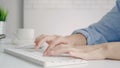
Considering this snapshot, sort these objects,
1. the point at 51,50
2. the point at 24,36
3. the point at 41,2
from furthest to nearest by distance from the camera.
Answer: the point at 41,2, the point at 24,36, the point at 51,50

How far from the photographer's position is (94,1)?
2529mm

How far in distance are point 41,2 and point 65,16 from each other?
28 cm

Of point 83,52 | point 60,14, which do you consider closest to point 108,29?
point 83,52

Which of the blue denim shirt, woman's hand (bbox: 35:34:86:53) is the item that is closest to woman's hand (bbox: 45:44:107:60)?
woman's hand (bbox: 35:34:86:53)

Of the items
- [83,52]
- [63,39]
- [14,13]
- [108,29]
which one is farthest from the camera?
[14,13]

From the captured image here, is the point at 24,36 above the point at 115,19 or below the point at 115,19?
below

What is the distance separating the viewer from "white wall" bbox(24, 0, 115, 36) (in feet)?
7.80

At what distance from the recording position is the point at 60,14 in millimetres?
2441

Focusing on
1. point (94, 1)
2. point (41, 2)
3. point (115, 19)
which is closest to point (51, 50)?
point (115, 19)

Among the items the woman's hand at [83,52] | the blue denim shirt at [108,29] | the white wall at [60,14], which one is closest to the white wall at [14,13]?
the white wall at [60,14]

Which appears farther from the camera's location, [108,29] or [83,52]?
[108,29]

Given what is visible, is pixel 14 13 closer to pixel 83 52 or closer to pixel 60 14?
pixel 60 14

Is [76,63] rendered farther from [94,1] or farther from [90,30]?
[94,1]

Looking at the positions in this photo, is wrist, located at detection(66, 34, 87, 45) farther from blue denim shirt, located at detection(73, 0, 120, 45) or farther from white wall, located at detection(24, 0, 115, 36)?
white wall, located at detection(24, 0, 115, 36)
